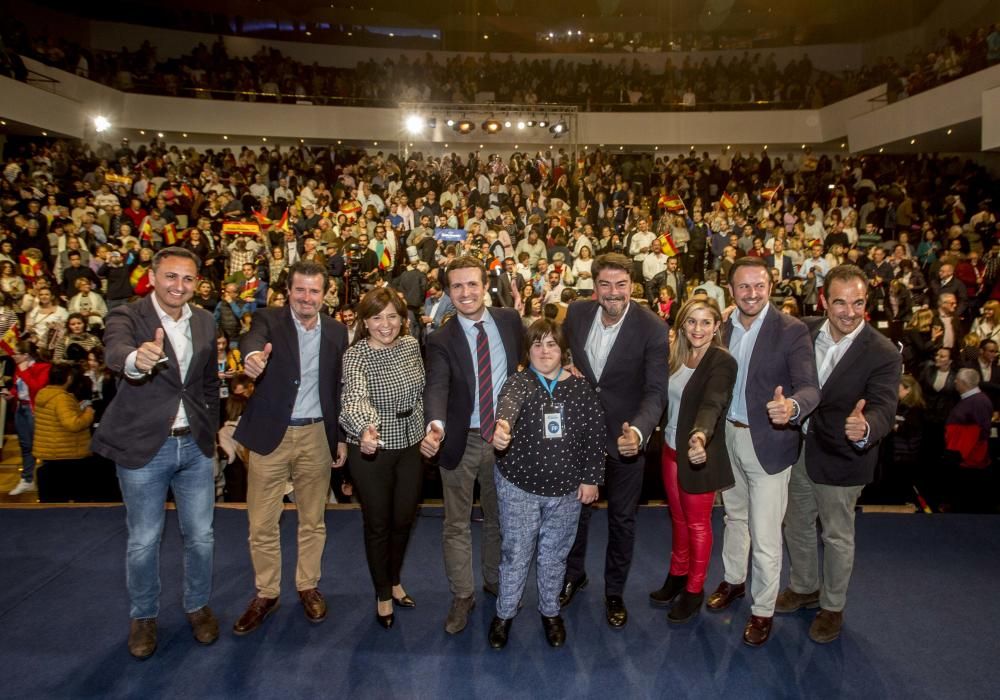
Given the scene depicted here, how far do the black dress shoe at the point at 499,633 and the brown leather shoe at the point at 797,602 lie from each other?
1407mm

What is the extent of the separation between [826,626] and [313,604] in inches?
98.4

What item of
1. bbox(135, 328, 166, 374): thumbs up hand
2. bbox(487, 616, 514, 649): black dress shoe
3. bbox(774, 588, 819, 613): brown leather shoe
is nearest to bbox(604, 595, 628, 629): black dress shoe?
bbox(487, 616, 514, 649): black dress shoe

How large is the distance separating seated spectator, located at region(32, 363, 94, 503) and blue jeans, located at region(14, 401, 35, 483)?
766mm

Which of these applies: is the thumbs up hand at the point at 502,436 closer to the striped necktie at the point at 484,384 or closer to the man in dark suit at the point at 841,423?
the striped necktie at the point at 484,384

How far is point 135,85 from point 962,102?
60.0ft

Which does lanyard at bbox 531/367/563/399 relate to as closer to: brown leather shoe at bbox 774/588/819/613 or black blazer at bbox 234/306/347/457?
black blazer at bbox 234/306/347/457

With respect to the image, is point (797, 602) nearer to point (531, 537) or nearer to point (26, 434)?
point (531, 537)

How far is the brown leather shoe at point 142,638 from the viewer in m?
2.93

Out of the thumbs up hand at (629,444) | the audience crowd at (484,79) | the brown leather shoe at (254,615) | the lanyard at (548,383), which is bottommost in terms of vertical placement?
the brown leather shoe at (254,615)

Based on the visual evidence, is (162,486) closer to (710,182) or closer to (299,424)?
(299,424)

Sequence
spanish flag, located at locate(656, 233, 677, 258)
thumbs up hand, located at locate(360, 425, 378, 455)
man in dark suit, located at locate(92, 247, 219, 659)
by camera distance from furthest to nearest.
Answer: spanish flag, located at locate(656, 233, 677, 258) < man in dark suit, located at locate(92, 247, 219, 659) < thumbs up hand, located at locate(360, 425, 378, 455)

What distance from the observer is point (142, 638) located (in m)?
2.96

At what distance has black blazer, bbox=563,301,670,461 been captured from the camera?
10.2 feet

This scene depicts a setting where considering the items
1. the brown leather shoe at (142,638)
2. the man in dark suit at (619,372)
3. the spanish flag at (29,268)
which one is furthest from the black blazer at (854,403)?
the spanish flag at (29,268)
